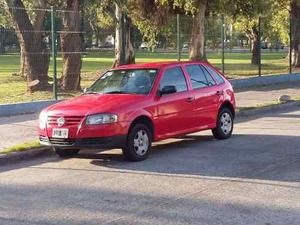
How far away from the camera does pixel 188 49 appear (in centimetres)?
2520

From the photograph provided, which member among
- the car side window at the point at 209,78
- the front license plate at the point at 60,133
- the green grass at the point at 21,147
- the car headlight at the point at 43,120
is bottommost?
the green grass at the point at 21,147

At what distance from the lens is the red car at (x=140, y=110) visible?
378 inches

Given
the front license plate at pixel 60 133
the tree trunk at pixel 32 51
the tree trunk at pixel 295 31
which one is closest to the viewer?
the front license plate at pixel 60 133

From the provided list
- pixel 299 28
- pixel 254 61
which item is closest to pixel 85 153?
pixel 299 28

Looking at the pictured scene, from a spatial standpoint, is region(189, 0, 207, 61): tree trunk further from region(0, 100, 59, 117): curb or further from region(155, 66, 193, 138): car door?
region(155, 66, 193, 138): car door

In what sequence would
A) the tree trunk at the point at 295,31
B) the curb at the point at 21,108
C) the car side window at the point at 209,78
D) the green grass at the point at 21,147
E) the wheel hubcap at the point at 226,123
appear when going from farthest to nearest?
the tree trunk at the point at 295,31 < the curb at the point at 21,108 < the wheel hubcap at the point at 226,123 < the car side window at the point at 209,78 < the green grass at the point at 21,147

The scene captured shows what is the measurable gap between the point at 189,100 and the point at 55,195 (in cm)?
411

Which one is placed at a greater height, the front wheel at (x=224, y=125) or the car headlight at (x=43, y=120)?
the car headlight at (x=43, y=120)

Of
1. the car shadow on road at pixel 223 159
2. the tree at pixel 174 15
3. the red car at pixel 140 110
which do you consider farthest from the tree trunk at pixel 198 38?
the car shadow on road at pixel 223 159

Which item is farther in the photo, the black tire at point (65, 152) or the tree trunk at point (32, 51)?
the tree trunk at point (32, 51)

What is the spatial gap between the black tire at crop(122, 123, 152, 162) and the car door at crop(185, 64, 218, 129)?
1507mm

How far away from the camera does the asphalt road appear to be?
6.66 m

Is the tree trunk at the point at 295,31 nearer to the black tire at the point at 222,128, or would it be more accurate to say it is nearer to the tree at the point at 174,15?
the tree at the point at 174,15

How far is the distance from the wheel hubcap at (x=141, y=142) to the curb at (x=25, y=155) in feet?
6.62
